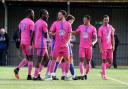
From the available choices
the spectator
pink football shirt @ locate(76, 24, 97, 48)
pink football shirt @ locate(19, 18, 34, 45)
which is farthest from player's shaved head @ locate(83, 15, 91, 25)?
the spectator

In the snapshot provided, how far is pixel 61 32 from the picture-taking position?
57.8ft

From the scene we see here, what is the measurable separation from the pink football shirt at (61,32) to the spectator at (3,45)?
1351cm

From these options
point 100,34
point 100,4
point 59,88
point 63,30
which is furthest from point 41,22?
point 100,4

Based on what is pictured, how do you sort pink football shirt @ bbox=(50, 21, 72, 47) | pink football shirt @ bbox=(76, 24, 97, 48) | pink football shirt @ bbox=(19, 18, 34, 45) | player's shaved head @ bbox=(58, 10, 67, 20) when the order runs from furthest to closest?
pink football shirt @ bbox=(76, 24, 97, 48), pink football shirt @ bbox=(19, 18, 34, 45), pink football shirt @ bbox=(50, 21, 72, 47), player's shaved head @ bbox=(58, 10, 67, 20)

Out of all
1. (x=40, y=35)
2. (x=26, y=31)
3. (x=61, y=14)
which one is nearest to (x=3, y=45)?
(x=26, y=31)

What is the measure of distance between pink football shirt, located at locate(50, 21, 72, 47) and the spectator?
13512 millimetres

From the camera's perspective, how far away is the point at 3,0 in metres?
30.4

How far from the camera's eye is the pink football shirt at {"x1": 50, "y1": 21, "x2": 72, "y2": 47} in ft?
57.7

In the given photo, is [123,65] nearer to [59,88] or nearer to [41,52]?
[41,52]

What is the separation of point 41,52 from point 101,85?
264 centimetres

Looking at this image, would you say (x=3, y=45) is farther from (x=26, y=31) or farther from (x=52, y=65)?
(x=52, y=65)

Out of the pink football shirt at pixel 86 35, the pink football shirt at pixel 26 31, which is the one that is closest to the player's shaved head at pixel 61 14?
the pink football shirt at pixel 26 31

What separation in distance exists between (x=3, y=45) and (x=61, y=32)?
14.0 m

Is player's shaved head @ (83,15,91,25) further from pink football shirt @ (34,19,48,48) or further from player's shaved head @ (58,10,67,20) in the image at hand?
pink football shirt @ (34,19,48,48)
